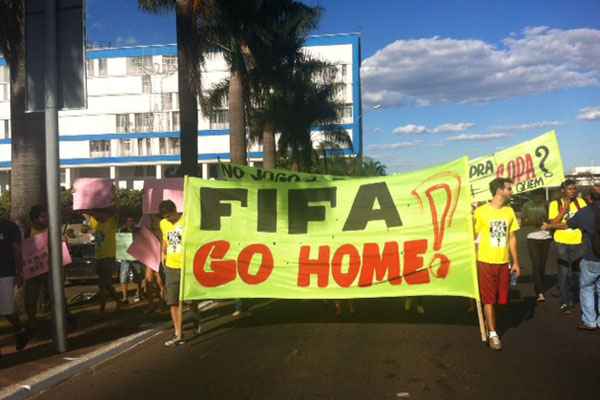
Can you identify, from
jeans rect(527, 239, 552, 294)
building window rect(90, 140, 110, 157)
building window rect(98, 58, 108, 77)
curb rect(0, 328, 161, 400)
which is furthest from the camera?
building window rect(98, 58, 108, 77)

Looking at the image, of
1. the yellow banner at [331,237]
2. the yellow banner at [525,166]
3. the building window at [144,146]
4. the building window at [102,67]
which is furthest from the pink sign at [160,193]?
the building window at [102,67]

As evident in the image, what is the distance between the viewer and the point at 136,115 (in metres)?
77.8

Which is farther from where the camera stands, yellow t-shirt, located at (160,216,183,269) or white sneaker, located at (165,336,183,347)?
yellow t-shirt, located at (160,216,183,269)

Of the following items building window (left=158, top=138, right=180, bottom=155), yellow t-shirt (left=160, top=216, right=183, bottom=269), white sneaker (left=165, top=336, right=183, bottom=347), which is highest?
building window (left=158, top=138, right=180, bottom=155)

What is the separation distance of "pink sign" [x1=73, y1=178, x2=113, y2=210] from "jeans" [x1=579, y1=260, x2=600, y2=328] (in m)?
7.53

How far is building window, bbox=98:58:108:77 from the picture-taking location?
7781 centimetres

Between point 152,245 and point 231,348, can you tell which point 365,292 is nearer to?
point 231,348

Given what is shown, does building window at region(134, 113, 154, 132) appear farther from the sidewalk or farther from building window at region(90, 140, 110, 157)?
the sidewalk

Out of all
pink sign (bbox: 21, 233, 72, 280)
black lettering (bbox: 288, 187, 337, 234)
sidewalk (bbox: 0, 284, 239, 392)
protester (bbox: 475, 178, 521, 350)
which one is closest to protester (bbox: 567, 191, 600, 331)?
protester (bbox: 475, 178, 521, 350)

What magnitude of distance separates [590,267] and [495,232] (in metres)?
1.68

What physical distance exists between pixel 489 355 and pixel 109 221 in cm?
659

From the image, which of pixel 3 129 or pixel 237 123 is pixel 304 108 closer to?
pixel 237 123

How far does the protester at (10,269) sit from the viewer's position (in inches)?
285

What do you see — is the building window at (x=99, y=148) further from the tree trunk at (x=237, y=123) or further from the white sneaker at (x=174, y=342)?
the white sneaker at (x=174, y=342)
